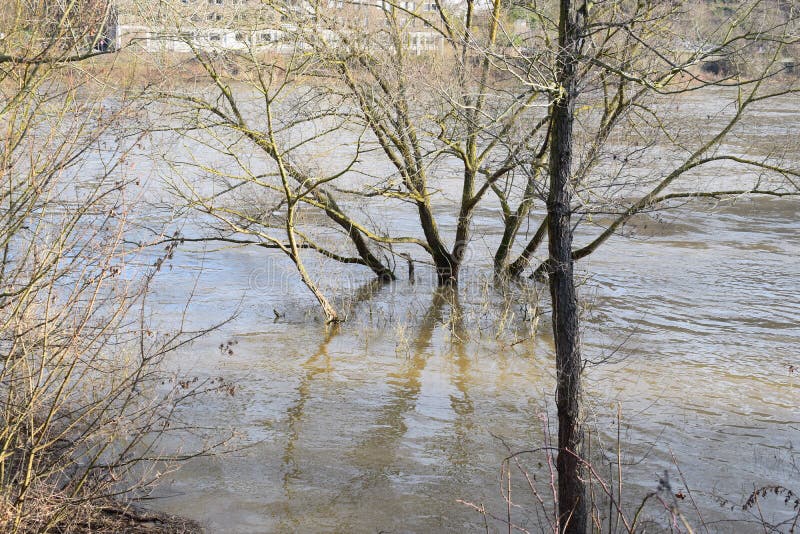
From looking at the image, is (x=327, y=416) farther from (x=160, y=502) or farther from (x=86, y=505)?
(x=86, y=505)

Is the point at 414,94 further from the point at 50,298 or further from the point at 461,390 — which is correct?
the point at 50,298

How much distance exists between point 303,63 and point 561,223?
6280 millimetres

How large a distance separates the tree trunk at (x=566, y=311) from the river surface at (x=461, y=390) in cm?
29

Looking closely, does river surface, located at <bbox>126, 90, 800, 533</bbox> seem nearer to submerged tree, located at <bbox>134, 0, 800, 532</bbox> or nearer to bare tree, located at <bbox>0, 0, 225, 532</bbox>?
submerged tree, located at <bbox>134, 0, 800, 532</bbox>

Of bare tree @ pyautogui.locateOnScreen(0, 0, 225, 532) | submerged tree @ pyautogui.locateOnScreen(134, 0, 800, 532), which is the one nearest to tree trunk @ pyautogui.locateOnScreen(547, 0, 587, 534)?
bare tree @ pyautogui.locateOnScreen(0, 0, 225, 532)

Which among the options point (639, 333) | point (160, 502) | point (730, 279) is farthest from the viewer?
point (730, 279)

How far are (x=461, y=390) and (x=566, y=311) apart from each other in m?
4.38

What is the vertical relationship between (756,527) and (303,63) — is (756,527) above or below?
below

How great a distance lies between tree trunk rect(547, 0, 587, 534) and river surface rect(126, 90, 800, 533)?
0.29 m

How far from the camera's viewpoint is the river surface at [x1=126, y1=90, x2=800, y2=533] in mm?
7191

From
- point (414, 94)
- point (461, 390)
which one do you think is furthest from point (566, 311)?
point (414, 94)

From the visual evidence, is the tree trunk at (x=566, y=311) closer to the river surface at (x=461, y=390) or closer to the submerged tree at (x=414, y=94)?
the river surface at (x=461, y=390)

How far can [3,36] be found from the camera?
572 centimetres

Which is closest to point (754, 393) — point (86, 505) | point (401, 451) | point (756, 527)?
point (756, 527)
